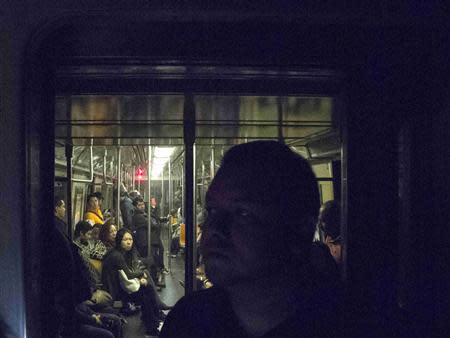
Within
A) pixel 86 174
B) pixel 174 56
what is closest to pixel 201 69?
pixel 174 56

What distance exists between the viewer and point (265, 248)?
117cm

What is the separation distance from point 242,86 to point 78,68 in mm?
524

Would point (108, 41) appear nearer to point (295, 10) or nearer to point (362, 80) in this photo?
point (295, 10)

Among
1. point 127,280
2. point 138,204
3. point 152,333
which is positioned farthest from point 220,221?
point 138,204

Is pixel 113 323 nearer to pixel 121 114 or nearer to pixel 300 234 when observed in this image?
pixel 121 114

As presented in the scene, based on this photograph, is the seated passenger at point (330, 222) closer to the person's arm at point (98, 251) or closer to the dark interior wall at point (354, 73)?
the dark interior wall at point (354, 73)

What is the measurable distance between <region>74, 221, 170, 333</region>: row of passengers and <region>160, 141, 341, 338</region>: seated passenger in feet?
17.6

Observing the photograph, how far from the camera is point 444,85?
1.55 metres

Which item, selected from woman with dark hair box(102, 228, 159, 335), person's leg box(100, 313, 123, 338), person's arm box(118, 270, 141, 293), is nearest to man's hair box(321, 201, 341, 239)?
person's leg box(100, 313, 123, 338)

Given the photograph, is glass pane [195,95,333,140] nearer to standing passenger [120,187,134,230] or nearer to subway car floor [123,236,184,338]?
subway car floor [123,236,184,338]

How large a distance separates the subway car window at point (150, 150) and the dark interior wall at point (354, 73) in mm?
164

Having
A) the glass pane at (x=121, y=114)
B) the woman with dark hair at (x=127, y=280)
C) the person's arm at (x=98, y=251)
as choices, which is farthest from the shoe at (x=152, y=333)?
the glass pane at (x=121, y=114)

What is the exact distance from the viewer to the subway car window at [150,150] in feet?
7.24

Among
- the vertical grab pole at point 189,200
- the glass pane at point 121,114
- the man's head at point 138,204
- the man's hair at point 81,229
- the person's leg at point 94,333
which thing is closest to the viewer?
the vertical grab pole at point 189,200
